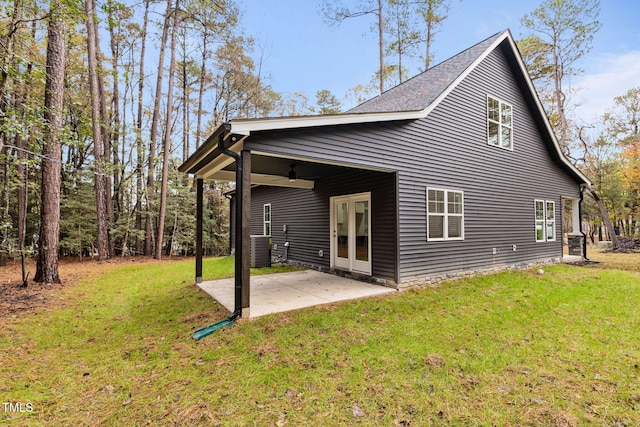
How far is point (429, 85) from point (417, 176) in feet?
9.62

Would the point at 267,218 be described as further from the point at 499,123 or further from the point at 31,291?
the point at 499,123

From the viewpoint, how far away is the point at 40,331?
159 inches

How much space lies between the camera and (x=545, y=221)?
9.66 metres

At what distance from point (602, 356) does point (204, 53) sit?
60.5ft

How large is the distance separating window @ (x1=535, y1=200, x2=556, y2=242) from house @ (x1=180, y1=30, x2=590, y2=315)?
47mm

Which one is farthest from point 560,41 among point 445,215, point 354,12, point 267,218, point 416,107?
point 267,218

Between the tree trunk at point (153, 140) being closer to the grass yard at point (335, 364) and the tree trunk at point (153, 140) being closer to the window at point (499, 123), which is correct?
the grass yard at point (335, 364)

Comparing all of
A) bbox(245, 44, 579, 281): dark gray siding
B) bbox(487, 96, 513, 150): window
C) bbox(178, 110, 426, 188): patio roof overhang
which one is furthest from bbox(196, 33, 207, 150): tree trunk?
bbox(487, 96, 513, 150): window

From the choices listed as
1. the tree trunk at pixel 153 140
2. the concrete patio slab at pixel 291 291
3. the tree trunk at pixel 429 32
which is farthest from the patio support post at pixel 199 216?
the tree trunk at pixel 429 32

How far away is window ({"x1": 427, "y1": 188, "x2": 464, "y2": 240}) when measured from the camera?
6.74 m

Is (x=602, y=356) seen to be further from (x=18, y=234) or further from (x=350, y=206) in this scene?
(x=18, y=234)

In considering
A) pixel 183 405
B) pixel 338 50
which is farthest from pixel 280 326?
pixel 338 50

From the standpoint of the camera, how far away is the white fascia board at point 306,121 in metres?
3.89

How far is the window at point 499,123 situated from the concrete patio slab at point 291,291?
18.4 feet
